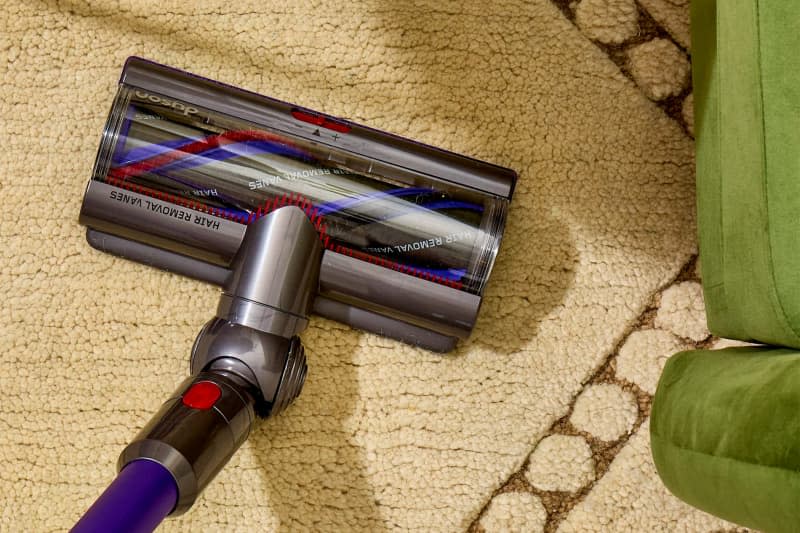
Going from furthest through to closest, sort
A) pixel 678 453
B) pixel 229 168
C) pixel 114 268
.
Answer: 1. pixel 114 268
2. pixel 229 168
3. pixel 678 453

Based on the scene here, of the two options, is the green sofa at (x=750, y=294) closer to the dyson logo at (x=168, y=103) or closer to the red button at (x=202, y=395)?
the red button at (x=202, y=395)

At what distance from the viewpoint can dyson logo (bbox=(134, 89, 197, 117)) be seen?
0.88 m

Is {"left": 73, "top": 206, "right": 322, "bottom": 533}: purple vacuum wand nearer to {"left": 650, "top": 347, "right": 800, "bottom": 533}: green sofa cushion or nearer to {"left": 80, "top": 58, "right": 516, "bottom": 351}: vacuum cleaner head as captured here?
{"left": 80, "top": 58, "right": 516, "bottom": 351}: vacuum cleaner head

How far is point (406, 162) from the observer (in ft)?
3.02

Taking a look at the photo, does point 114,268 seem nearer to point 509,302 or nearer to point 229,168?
point 229,168

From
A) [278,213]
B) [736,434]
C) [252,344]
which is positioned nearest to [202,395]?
[252,344]

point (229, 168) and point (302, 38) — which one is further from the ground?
point (302, 38)

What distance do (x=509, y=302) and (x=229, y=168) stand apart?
0.41 meters

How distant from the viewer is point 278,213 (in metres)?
0.87

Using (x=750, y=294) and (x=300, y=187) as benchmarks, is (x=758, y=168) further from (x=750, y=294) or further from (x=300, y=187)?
(x=300, y=187)

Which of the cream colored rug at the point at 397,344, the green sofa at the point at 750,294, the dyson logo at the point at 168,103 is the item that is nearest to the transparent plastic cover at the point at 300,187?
the dyson logo at the point at 168,103

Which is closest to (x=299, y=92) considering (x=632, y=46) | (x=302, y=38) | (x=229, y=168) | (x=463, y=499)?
(x=302, y=38)

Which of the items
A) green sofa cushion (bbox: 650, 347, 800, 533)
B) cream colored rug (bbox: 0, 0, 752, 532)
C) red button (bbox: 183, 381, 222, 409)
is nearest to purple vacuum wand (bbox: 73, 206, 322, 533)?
red button (bbox: 183, 381, 222, 409)

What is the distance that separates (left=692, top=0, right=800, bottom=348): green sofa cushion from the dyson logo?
603 millimetres
